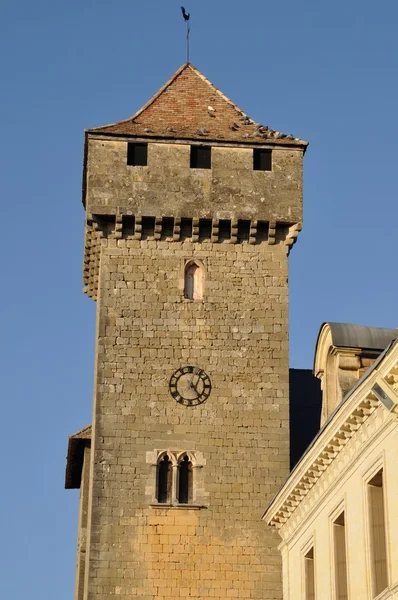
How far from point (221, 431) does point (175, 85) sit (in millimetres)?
9934

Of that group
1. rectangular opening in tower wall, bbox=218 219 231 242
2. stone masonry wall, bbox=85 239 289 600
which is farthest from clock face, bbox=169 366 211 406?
rectangular opening in tower wall, bbox=218 219 231 242

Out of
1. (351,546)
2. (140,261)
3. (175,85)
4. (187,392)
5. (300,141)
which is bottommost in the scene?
(351,546)

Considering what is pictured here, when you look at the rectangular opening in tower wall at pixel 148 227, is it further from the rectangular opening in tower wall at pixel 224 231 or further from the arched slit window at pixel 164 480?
the arched slit window at pixel 164 480

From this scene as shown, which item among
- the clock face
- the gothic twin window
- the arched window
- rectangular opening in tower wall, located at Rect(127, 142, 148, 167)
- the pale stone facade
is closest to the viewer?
Result: the pale stone facade

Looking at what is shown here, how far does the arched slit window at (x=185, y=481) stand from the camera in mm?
30219

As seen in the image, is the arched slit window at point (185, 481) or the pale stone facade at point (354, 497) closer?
the pale stone facade at point (354, 497)

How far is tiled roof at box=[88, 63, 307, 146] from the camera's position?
3334cm

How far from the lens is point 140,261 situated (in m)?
32.3

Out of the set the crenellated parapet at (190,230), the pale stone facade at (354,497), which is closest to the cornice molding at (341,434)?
the pale stone facade at (354,497)

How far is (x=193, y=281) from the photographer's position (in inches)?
1271

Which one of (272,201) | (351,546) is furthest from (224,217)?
(351,546)

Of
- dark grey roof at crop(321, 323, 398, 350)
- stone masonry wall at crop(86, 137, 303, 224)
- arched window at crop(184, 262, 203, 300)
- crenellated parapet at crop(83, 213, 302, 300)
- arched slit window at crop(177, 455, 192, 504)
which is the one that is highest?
stone masonry wall at crop(86, 137, 303, 224)

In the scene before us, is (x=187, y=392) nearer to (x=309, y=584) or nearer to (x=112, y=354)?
(x=112, y=354)

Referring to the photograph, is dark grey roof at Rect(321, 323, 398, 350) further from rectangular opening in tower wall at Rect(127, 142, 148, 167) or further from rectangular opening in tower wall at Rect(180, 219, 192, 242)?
rectangular opening in tower wall at Rect(127, 142, 148, 167)
